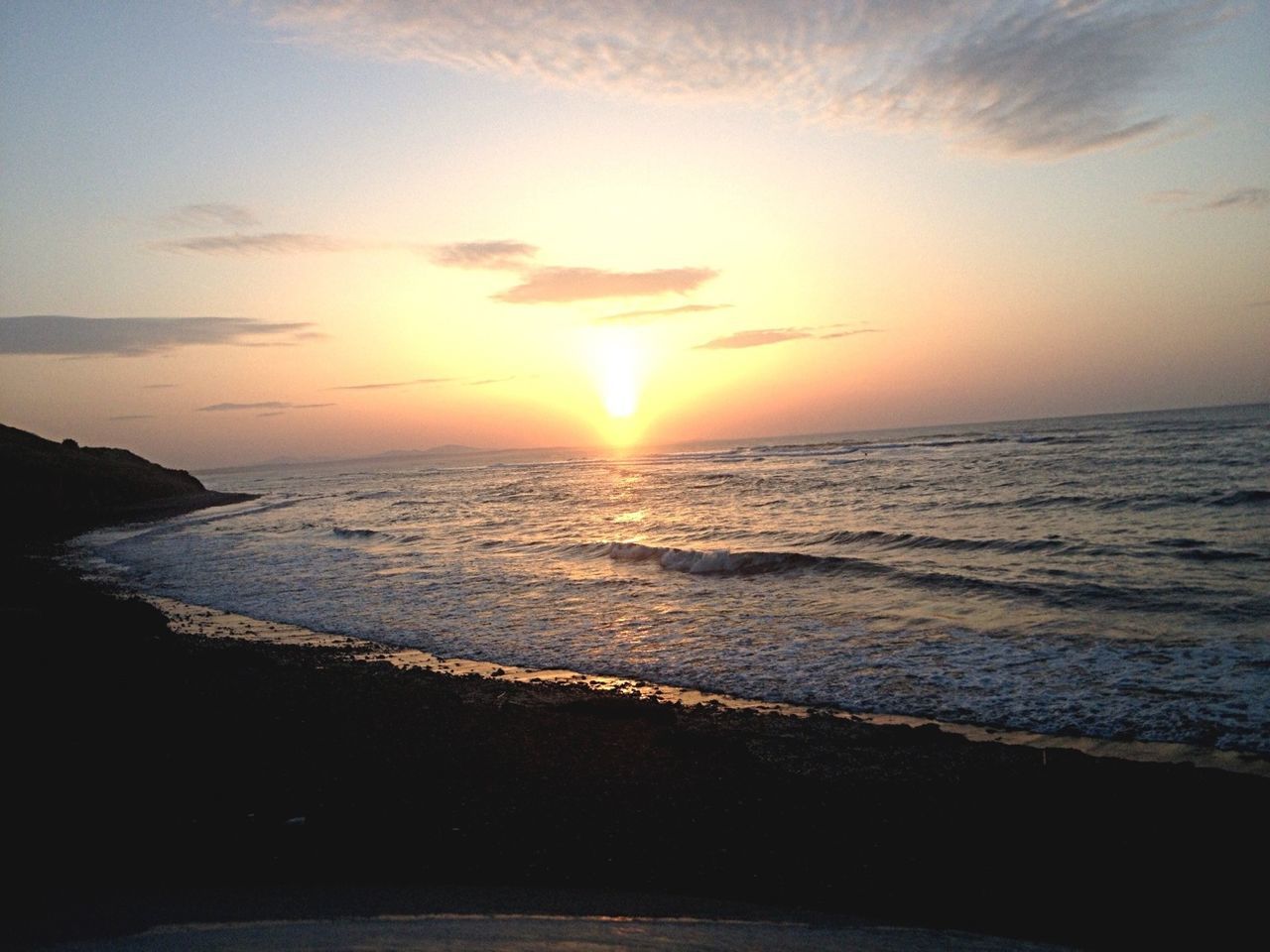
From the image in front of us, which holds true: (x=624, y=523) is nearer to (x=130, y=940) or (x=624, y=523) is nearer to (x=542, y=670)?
(x=542, y=670)

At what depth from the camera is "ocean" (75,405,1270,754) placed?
35.0ft

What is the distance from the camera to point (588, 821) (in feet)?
21.3

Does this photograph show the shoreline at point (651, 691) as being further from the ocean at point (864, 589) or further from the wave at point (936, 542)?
the wave at point (936, 542)

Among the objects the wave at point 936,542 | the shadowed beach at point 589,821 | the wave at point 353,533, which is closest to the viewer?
the shadowed beach at point 589,821

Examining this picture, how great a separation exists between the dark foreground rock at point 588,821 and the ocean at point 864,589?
2566 millimetres

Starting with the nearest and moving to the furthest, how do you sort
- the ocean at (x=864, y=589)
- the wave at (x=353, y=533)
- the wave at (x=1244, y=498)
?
1. the ocean at (x=864, y=589)
2. the wave at (x=1244, y=498)
3. the wave at (x=353, y=533)

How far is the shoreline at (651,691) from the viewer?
26.7ft

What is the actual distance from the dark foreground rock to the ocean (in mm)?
2566

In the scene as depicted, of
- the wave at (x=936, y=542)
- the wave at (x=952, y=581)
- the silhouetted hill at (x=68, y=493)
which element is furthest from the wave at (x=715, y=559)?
the silhouetted hill at (x=68, y=493)

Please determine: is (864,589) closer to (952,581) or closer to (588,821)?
(952,581)

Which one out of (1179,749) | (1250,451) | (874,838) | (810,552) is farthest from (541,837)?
(1250,451)

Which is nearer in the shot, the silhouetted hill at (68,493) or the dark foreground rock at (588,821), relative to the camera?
the dark foreground rock at (588,821)

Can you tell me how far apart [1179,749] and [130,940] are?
31.1ft

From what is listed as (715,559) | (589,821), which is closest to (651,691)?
(589,821)
